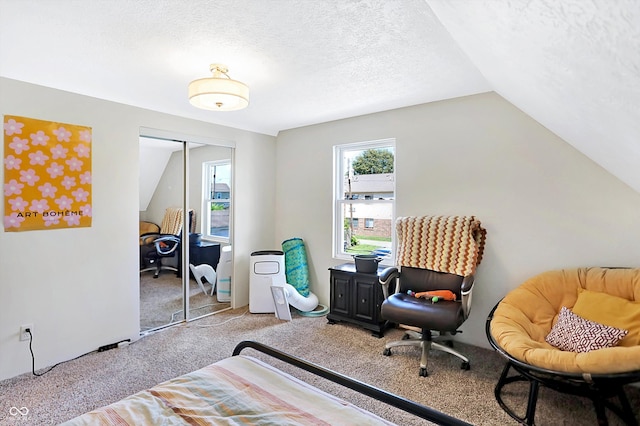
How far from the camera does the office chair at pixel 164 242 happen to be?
343 centimetres

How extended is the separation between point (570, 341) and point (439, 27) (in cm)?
209

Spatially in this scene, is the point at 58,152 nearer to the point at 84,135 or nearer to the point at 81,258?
the point at 84,135

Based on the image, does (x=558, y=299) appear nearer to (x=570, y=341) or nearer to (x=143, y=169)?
(x=570, y=341)

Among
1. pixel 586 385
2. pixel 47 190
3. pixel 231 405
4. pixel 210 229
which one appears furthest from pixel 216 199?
pixel 586 385

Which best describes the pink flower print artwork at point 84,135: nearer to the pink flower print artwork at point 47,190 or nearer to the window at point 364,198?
the pink flower print artwork at point 47,190

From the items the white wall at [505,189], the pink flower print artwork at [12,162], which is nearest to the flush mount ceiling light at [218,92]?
the pink flower print artwork at [12,162]

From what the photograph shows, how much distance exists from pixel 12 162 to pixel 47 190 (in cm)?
29

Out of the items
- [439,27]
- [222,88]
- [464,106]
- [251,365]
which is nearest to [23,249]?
[222,88]

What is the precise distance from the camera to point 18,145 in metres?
2.51

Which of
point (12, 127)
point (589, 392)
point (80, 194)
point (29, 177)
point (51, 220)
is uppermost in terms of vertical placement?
point (12, 127)

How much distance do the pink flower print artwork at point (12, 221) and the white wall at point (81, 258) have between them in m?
0.07

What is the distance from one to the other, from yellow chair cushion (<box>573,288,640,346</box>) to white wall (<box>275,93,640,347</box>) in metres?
0.42

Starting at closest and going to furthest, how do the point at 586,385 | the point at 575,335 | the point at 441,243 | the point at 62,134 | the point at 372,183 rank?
the point at 586,385, the point at 575,335, the point at 62,134, the point at 441,243, the point at 372,183

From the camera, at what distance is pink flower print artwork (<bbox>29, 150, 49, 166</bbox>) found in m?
2.57
